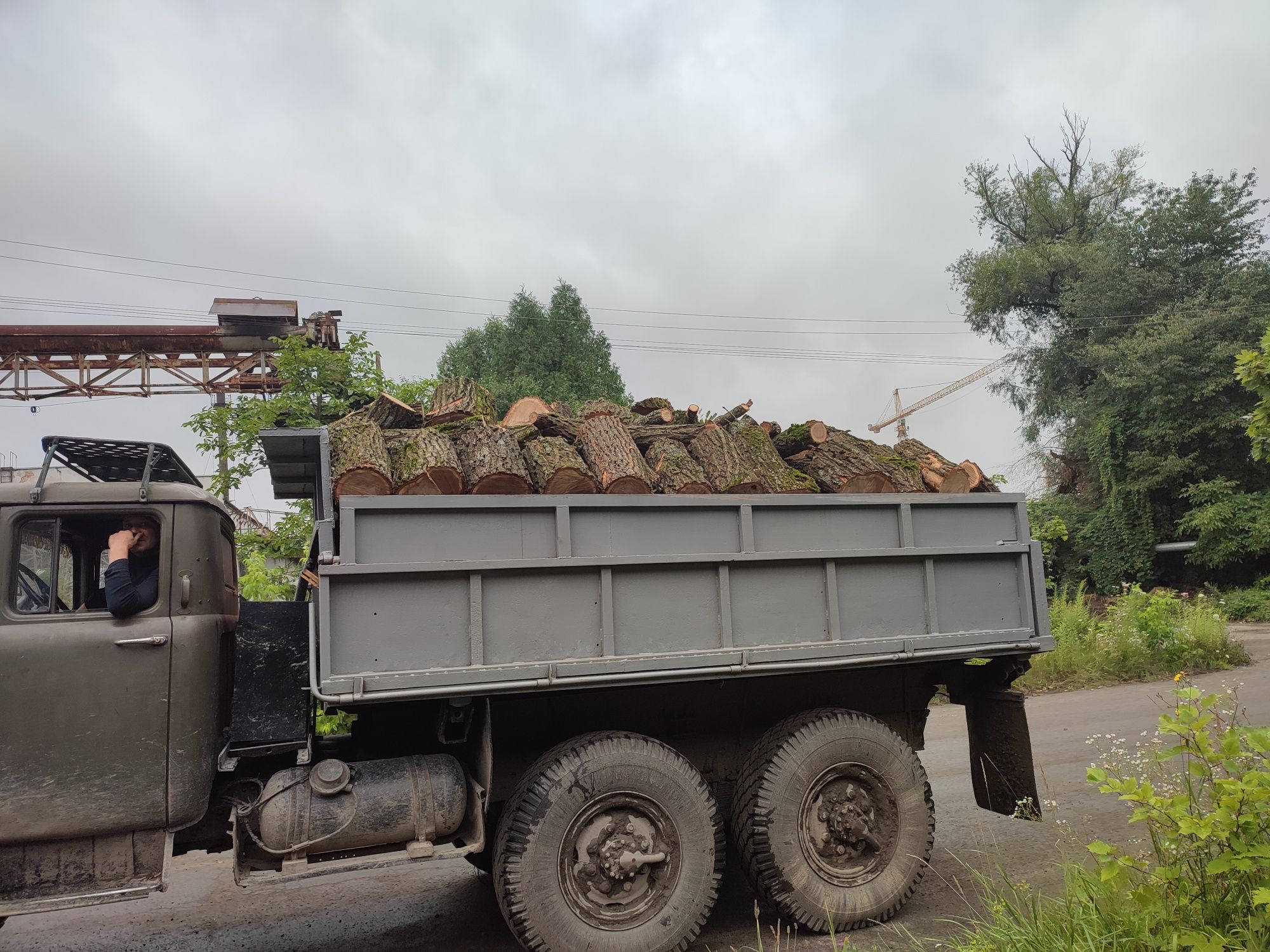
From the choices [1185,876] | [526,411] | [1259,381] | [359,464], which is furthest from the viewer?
[526,411]

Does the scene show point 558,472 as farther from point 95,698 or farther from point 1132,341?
point 1132,341

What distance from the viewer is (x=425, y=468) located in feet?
12.9

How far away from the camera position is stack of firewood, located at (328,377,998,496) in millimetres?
3959

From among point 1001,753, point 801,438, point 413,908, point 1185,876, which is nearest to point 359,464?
point 801,438

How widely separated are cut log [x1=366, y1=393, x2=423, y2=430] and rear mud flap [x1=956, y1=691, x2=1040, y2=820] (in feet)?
12.0

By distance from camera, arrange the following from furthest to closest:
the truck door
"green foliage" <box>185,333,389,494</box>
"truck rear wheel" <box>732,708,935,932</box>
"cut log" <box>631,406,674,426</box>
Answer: "green foliage" <box>185,333,389,494</box> < "cut log" <box>631,406,674,426</box> < "truck rear wheel" <box>732,708,935,932</box> < the truck door

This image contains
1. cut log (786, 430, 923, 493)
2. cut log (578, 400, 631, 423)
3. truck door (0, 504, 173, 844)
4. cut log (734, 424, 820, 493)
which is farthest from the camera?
cut log (578, 400, 631, 423)

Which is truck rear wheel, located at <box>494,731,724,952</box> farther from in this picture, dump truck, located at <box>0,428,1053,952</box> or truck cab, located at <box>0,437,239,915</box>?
truck cab, located at <box>0,437,239,915</box>

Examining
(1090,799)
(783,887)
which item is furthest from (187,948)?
(1090,799)

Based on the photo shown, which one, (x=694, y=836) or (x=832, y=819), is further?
(x=832, y=819)

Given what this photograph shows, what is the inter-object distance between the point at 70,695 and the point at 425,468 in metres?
1.69

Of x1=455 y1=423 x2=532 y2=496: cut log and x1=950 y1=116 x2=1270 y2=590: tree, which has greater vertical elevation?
x1=950 y1=116 x2=1270 y2=590: tree

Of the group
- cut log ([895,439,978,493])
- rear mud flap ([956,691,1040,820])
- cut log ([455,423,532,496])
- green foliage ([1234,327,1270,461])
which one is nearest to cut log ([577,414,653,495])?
cut log ([455,423,532,496])

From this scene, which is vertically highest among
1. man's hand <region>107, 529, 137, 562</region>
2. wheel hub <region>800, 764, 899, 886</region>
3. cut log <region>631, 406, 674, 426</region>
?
cut log <region>631, 406, 674, 426</region>
